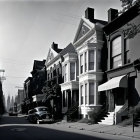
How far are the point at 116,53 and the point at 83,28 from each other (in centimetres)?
781

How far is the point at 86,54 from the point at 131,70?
7.29 meters

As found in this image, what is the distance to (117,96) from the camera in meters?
24.9

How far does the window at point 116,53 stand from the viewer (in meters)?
25.0

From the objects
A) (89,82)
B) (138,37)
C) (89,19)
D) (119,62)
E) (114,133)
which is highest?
(89,19)

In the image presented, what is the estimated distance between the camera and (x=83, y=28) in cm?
3203

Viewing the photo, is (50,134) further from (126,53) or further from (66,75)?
(66,75)

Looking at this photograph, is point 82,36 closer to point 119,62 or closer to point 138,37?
point 119,62

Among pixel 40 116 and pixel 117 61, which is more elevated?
pixel 117 61

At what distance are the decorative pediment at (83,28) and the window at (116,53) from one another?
12.7 ft

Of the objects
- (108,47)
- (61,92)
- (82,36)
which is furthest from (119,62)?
(61,92)

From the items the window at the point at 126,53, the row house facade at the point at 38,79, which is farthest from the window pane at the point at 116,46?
the row house facade at the point at 38,79

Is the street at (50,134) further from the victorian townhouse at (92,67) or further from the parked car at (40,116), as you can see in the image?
the parked car at (40,116)

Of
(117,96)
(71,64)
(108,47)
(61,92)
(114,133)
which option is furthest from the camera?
(61,92)

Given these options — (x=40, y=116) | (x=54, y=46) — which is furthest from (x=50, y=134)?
(x=54, y=46)
